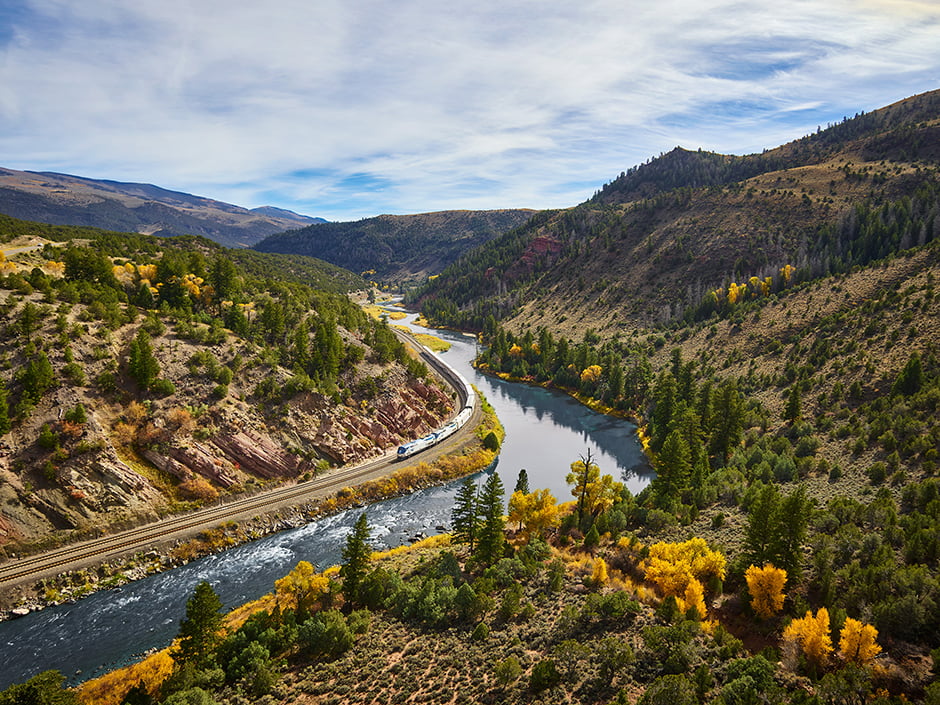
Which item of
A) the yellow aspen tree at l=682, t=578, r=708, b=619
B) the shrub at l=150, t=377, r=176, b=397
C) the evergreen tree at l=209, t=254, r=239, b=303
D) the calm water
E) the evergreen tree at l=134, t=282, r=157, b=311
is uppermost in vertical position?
the evergreen tree at l=209, t=254, r=239, b=303

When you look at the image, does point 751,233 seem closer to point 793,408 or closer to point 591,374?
point 591,374

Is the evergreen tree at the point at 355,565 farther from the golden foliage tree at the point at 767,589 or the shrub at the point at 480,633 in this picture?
the golden foliage tree at the point at 767,589

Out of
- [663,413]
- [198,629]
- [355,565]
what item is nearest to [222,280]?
[355,565]

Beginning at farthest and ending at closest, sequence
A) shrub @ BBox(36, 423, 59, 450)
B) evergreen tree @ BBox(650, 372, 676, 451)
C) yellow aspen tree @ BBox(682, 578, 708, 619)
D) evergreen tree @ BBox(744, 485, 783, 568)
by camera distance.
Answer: evergreen tree @ BBox(650, 372, 676, 451)
shrub @ BBox(36, 423, 59, 450)
evergreen tree @ BBox(744, 485, 783, 568)
yellow aspen tree @ BBox(682, 578, 708, 619)

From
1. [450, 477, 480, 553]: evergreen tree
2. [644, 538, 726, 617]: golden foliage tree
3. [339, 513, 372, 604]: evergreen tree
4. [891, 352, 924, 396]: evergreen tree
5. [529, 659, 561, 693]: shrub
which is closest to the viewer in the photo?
[529, 659, 561, 693]: shrub

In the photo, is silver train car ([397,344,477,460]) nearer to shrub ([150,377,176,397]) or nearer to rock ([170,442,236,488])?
rock ([170,442,236,488])

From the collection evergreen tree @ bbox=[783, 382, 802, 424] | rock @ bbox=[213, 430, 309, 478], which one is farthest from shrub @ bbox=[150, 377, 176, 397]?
evergreen tree @ bbox=[783, 382, 802, 424]
